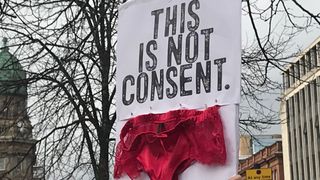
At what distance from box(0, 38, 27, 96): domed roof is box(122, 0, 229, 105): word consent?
520 centimetres

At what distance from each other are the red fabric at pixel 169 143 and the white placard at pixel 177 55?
0.06m

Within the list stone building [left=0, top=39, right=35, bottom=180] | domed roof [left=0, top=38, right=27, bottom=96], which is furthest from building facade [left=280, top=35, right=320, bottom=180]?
domed roof [left=0, top=38, right=27, bottom=96]

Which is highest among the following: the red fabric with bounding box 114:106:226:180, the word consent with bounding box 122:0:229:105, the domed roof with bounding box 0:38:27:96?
the domed roof with bounding box 0:38:27:96

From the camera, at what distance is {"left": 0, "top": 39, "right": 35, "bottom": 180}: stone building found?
328 inches

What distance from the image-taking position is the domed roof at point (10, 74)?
8.18 m

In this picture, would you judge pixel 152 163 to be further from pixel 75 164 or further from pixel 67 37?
pixel 75 164

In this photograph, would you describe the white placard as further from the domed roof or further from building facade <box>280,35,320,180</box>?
building facade <box>280,35,320,180</box>

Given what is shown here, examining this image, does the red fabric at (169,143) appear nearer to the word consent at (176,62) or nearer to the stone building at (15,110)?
the word consent at (176,62)

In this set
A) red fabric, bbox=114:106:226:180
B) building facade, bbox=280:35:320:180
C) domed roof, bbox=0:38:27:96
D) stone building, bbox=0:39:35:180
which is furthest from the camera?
building facade, bbox=280:35:320:180

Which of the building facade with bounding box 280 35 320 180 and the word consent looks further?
the building facade with bounding box 280 35 320 180

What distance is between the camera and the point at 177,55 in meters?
2.95

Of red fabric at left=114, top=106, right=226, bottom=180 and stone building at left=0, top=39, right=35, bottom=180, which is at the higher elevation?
stone building at left=0, top=39, right=35, bottom=180

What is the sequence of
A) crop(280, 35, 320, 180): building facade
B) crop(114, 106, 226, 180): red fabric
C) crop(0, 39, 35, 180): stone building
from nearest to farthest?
crop(114, 106, 226, 180): red fabric → crop(0, 39, 35, 180): stone building → crop(280, 35, 320, 180): building facade

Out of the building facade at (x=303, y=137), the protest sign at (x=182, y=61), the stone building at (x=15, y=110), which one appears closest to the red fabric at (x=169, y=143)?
the protest sign at (x=182, y=61)
